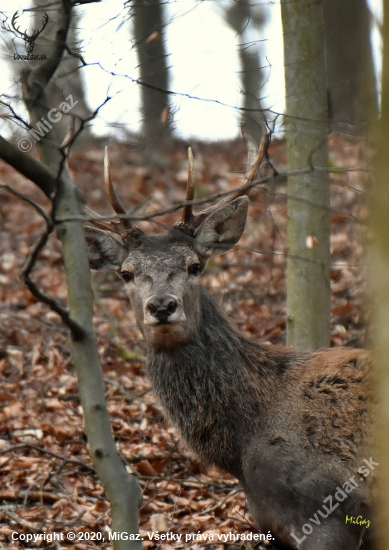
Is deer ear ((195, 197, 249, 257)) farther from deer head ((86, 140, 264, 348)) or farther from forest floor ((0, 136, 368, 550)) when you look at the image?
forest floor ((0, 136, 368, 550))

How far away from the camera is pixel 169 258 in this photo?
5.36 m

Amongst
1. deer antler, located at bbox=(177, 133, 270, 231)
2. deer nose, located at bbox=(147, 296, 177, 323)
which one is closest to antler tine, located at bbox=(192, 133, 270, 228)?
deer antler, located at bbox=(177, 133, 270, 231)

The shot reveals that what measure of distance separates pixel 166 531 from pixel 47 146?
10.7ft

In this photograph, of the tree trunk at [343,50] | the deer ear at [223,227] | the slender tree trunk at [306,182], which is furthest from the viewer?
the tree trunk at [343,50]

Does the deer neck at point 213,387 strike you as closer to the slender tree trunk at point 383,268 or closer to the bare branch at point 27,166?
the bare branch at point 27,166

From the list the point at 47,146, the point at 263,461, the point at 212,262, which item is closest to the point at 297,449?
the point at 263,461

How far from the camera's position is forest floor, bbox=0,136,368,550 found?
18.1 feet

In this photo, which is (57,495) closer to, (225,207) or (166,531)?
(166,531)

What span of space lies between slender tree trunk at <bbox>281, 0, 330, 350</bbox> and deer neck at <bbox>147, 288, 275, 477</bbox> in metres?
1.29

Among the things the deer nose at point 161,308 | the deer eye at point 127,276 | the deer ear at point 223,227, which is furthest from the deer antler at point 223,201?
the deer nose at point 161,308

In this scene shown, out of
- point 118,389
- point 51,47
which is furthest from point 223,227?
point 118,389

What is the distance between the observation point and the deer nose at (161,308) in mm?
4871

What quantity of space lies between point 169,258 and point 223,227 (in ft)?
2.18

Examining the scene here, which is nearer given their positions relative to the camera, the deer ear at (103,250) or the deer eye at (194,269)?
the deer eye at (194,269)
